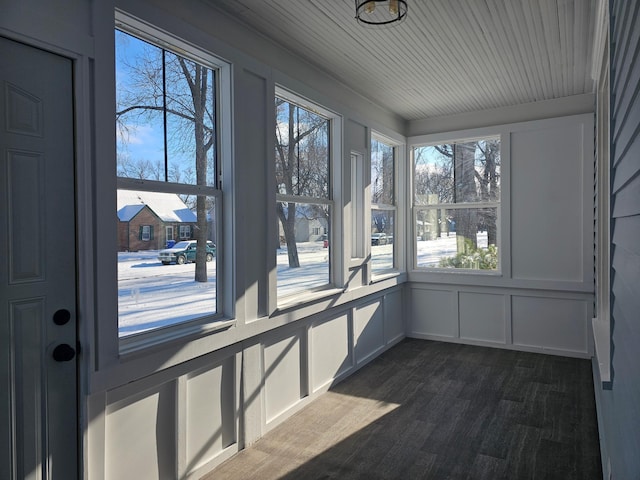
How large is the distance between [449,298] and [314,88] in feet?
10.3

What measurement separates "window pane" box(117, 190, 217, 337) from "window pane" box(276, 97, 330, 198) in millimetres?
896

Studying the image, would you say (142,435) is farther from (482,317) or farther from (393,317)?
(482,317)

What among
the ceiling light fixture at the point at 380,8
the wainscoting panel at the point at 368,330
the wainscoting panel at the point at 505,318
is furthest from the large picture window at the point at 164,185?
the wainscoting panel at the point at 505,318

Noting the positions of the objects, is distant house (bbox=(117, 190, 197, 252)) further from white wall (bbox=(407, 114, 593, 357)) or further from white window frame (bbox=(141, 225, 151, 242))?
white wall (bbox=(407, 114, 593, 357))

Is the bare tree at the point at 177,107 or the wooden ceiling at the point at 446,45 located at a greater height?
the wooden ceiling at the point at 446,45

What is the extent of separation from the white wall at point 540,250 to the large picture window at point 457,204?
0.48 ft

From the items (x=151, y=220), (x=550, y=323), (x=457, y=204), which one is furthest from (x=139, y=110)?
(x=550, y=323)

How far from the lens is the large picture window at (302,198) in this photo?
3.43m

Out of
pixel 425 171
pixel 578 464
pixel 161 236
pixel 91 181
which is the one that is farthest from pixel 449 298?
pixel 91 181

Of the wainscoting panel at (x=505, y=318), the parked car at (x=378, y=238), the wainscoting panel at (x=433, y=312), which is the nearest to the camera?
the wainscoting panel at (x=505, y=318)

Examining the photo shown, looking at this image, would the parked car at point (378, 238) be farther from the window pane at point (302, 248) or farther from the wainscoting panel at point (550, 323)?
the wainscoting panel at point (550, 323)

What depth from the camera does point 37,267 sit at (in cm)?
185

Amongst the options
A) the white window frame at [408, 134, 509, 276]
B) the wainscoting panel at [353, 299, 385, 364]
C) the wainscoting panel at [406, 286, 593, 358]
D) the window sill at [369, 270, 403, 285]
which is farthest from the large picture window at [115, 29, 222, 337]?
the wainscoting panel at [406, 286, 593, 358]

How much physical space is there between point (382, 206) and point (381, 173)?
396 millimetres
